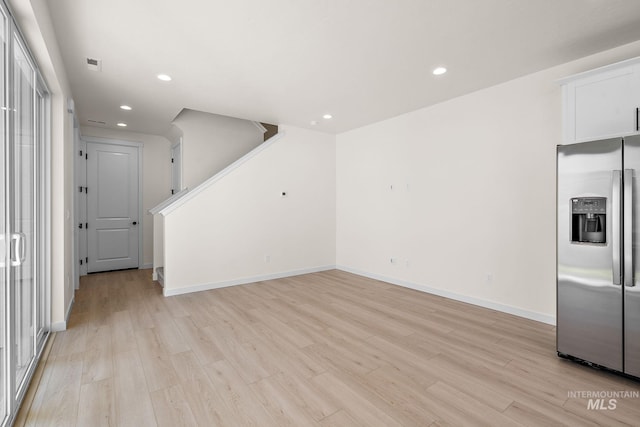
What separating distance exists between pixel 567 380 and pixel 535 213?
1747 mm

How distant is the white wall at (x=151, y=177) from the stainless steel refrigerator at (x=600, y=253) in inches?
263

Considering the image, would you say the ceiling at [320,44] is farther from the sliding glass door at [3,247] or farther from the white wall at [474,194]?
the sliding glass door at [3,247]

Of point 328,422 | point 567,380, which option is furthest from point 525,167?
point 328,422

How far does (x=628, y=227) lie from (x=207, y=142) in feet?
19.6

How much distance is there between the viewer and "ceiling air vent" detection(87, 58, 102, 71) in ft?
10.1

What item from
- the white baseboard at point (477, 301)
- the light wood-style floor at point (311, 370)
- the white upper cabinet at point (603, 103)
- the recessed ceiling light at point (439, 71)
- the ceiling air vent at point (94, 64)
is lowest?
the light wood-style floor at point (311, 370)

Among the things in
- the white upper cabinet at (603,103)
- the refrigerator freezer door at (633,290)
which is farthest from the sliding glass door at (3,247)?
the white upper cabinet at (603,103)

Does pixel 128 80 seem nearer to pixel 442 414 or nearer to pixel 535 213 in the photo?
pixel 442 414

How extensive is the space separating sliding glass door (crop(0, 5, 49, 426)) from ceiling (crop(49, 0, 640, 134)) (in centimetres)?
68

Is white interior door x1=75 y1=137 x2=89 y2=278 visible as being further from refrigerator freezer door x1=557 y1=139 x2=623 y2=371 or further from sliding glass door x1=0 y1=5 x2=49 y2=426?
refrigerator freezer door x1=557 y1=139 x2=623 y2=371

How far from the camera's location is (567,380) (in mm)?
2201

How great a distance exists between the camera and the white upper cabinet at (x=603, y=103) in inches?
95.0

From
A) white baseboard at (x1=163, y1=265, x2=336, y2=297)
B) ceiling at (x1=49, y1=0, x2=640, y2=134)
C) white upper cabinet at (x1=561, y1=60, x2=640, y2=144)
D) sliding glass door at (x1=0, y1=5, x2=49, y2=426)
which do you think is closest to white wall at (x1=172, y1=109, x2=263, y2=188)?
ceiling at (x1=49, y1=0, x2=640, y2=134)

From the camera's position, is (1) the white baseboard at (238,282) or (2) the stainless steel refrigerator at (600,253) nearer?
(2) the stainless steel refrigerator at (600,253)
